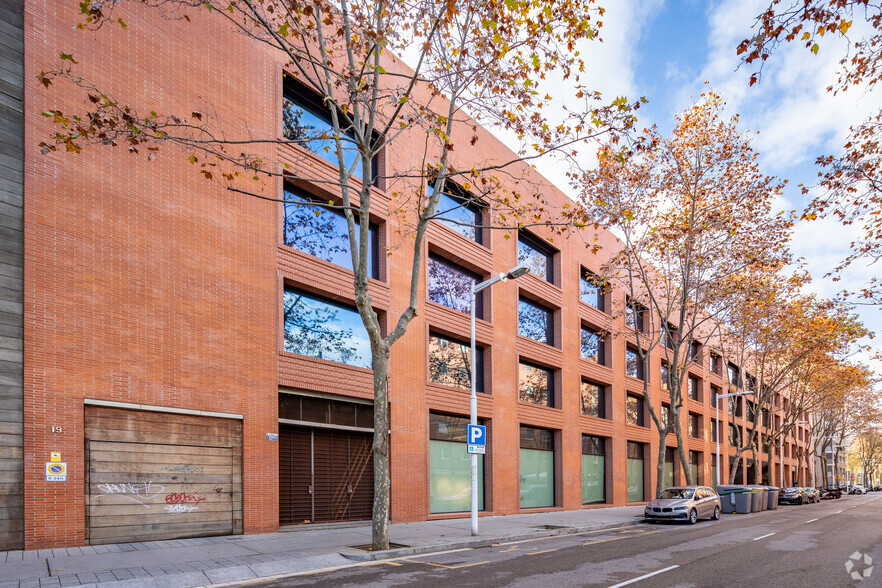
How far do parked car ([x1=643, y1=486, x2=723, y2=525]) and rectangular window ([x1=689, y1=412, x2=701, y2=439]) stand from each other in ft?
70.6

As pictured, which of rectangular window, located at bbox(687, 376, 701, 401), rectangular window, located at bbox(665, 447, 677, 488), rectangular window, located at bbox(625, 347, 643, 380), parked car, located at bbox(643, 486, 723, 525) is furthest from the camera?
rectangular window, located at bbox(687, 376, 701, 401)

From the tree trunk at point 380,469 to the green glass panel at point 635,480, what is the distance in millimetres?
24917

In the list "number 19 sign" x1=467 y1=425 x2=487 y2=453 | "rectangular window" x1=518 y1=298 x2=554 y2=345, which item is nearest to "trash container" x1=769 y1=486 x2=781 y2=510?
"rectangular window" x1=518 y1=298 x2=554 y2=345

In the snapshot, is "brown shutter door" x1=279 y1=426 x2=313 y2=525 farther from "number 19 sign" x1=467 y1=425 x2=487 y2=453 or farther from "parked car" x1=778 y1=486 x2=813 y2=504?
"parked car" x1=778 y1=486 x2=813 y2=504

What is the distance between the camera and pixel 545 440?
88.1 ft

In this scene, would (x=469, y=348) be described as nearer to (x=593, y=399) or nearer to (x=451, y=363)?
(x=451, y=363)

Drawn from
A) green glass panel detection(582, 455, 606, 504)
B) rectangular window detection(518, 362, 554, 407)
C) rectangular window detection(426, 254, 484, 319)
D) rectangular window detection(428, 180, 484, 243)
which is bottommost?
green glass panel detection(582, 455, 606, 504)

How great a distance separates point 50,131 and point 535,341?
63.2ft

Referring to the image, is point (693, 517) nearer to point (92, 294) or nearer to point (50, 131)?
point (92, 294)

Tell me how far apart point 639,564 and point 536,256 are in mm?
17649

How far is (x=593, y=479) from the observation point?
30266mm

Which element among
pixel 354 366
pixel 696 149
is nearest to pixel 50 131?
pixel 354 366

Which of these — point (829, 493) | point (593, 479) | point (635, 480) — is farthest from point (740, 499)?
point (829, 493)

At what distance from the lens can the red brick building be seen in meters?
11.7
